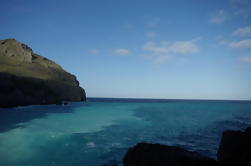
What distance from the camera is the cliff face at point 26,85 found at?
6894 cm

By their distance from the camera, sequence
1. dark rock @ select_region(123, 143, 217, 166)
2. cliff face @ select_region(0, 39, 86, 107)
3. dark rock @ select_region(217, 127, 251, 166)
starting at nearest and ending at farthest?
dark rock @ select_region(123, 143, 217, 166)
dark rock @ select_region(217, 127, 251, 166)
cliff face @ select_region(0, 39, 86, 107)

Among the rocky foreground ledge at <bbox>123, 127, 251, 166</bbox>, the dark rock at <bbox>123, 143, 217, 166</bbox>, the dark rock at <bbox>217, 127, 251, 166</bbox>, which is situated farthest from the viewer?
the dark rock at <bbox>217, 127, 251, 166</bbox>

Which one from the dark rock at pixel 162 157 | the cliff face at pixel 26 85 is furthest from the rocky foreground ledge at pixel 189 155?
the cliff face at pixel 26 85

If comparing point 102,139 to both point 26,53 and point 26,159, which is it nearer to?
point 26,159

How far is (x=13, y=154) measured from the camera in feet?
48.9

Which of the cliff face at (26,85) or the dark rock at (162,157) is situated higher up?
the cliff face at (26,85)

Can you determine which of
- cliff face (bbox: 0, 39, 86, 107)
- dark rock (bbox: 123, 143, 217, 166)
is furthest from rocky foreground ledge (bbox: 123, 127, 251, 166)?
cliff face (bbox: 0, 39, 86, 107)

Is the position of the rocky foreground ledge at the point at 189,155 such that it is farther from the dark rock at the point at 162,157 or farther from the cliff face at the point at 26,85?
the cliff face at the point at 26,85

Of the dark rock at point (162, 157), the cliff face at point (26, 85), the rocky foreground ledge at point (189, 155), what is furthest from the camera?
the cliff face at point (26, 85)

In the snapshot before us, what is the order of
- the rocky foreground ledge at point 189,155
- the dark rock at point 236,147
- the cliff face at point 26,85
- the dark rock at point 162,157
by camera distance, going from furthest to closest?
the cliff face at point 26,85
the dark rock at point 236,147
the rocky foreground ledge at point 189,155
the dark rock at point 162,157

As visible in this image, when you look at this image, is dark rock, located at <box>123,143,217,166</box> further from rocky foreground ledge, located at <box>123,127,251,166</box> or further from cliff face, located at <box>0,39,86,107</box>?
cliff face, located at <box>0,39,86,107</box>

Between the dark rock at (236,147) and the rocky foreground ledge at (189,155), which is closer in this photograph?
the rocky foreground ledge at (189,155)

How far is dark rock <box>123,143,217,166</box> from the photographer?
7.12 m

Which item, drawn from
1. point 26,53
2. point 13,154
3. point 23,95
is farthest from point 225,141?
point 26,53
